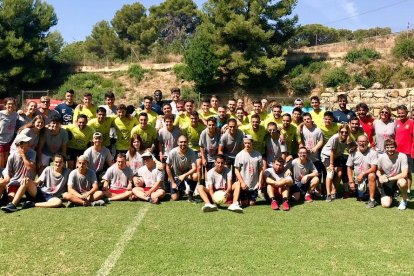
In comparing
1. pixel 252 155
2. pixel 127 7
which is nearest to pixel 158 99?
pixel 252 155

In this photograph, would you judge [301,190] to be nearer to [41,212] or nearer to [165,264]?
[165,264]

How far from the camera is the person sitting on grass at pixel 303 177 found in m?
7.97

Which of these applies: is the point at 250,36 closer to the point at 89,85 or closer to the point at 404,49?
the point at 404,49

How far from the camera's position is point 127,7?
57.4 metres

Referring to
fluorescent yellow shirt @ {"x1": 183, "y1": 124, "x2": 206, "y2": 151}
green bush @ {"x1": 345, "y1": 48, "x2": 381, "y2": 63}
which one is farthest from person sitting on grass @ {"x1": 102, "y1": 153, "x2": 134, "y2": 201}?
green bush @ {"x1": 345, "y1": 48, "x2": 381, "y2": 63}

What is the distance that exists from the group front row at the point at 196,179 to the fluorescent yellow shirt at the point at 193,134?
50 centimetres

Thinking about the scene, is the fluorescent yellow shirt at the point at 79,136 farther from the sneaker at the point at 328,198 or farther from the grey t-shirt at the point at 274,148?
the sneaker at the point at 328,198

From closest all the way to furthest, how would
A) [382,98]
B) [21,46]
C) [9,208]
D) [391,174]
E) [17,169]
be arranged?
[9,208] → [17,169] → [391,174] → [382,98] → [21,46]

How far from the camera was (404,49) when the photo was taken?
105 ft

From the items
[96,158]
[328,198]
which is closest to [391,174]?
[328,198]

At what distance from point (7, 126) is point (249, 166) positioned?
15.7 ft

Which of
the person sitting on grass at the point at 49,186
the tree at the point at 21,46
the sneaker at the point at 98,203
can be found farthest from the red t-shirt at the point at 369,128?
the tree at the point at 21,46

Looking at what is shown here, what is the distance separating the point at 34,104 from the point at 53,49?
123 ft

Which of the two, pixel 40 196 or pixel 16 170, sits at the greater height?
pixel 16 170
